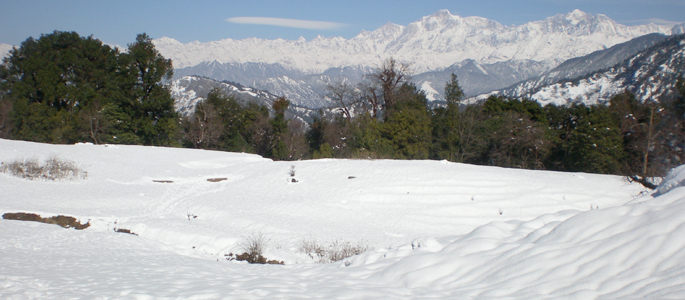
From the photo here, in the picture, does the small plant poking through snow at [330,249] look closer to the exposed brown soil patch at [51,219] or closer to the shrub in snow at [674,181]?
the shrub in snow at [674,181]

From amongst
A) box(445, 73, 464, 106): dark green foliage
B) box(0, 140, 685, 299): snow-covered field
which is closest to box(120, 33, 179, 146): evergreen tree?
box(0, 140, 685, 299): snow-covered field

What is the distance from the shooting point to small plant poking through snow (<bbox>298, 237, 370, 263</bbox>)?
29.0 feet

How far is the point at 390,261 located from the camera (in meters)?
6.23

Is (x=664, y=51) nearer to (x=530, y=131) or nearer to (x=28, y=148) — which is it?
(x=530, y=131)

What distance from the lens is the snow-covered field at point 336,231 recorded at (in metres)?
4.59

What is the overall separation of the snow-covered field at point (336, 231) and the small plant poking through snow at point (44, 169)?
20.8 inches

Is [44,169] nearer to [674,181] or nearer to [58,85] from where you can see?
[674,181]

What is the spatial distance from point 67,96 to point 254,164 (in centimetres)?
3073

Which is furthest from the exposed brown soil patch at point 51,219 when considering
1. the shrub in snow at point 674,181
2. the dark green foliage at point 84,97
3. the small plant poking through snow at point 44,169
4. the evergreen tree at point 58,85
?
the evergreen tree at point 58,85

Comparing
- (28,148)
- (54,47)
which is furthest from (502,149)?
(54,47)

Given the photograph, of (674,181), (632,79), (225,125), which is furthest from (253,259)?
(632,79)

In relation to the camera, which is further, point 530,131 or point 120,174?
point 530,131

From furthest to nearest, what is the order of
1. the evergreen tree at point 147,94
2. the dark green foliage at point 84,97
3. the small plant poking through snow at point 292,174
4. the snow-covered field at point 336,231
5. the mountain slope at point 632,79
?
the mountain slope at point 632,79 → the evergreen tree at point 147,94 → the dark green foliage at point 84,97 → the small plant poking through snow at point 292,174 → the snow-covered field at point 336,231

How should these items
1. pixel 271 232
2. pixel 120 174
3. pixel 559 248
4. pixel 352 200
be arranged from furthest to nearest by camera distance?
pixel 120 174, pixel 352 200, pixel 271 232, pixel 559 248
